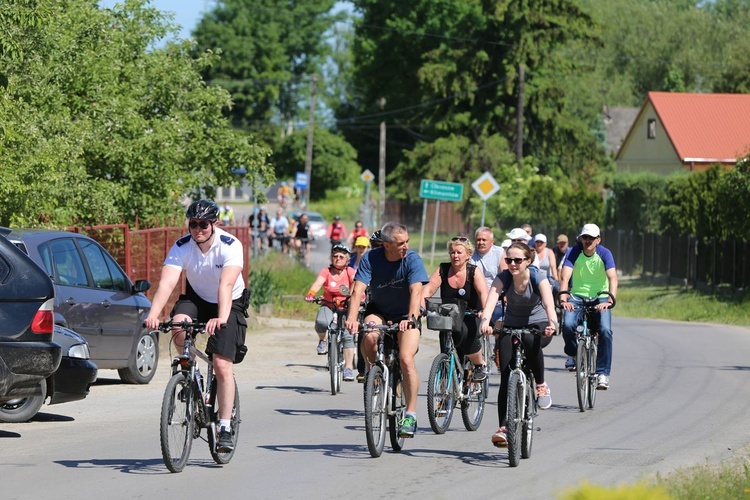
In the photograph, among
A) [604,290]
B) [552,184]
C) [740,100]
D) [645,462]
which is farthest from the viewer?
[740,100]

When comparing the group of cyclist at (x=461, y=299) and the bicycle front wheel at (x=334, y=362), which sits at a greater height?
the group of cyclist at (x=461, y=299)

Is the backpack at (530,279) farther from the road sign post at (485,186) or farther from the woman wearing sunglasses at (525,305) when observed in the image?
the road sign post at (485,186)

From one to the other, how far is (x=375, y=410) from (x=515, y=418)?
1013 millimetres

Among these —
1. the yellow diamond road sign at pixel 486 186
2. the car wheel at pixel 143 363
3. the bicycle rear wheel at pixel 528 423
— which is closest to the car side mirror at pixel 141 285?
the car wheel at pixel 143 363

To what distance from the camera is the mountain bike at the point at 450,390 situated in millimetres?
11484

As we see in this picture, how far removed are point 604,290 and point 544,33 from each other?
5341 cm

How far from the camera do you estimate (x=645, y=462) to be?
10.1 meters

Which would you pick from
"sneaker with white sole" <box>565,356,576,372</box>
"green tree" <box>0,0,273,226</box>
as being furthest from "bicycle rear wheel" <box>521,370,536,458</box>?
"green tree" <box>0,0,273,226</box>

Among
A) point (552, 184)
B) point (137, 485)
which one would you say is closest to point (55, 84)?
point (137, 485)

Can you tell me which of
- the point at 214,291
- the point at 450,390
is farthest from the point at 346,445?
the point at 214,291

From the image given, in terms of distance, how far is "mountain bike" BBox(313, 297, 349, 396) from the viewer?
1532 centimetres

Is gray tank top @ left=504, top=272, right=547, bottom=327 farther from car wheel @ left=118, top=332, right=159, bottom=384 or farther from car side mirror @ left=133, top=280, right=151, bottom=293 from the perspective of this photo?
car wheel @ left=118, top=332, right=159, bottom=384

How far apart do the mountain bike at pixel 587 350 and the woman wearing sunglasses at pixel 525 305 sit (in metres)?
2.54

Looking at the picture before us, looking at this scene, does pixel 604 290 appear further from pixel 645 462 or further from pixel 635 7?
pixel 635 7
